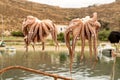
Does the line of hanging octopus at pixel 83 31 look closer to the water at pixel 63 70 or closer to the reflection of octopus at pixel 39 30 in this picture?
the reflection of octopus at pixel 39 30

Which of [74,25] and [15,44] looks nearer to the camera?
[74,25]

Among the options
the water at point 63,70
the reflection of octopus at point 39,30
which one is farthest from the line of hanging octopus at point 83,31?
the water at point 63,70

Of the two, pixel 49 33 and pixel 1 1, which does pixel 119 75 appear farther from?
pixel 1 1

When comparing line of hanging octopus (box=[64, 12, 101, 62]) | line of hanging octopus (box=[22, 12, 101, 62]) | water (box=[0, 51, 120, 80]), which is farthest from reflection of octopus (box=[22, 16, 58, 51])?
water (box=[0, 51, 120, 80])

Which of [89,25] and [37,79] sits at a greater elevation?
[89,25]

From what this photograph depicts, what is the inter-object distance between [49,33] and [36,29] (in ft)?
0.32

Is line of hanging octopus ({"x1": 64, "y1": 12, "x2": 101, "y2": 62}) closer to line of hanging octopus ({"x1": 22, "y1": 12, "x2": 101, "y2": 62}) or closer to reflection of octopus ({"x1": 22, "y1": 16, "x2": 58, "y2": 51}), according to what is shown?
line of hanging octopus ({"x1": 22, "y1": 12, "x2": 101, "y2": 62})

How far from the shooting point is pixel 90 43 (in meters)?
2.79

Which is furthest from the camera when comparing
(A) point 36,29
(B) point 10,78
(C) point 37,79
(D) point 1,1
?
(D) point 1,1

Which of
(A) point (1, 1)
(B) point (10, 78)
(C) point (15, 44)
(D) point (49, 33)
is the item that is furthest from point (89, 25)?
(A) point (1, 1)

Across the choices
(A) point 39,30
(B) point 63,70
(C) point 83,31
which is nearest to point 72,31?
(C) point 83,31

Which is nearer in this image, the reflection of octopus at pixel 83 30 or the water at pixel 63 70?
the reflection of octopus at pixel 83 30

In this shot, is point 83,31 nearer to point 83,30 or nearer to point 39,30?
point 83,30

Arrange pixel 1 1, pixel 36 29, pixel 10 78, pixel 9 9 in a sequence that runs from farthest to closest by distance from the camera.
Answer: pixel 1 1 → pixel 9 9 → pixel 10 78 → pixel 36 29
